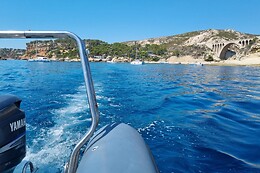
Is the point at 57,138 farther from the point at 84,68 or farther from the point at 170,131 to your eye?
the point at 84,68

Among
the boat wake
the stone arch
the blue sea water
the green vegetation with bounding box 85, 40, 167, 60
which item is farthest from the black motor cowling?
the stone arch

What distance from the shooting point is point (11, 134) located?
1.73m

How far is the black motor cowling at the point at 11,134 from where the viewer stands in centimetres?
163

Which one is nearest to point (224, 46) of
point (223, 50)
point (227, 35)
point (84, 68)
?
point (223, 50)

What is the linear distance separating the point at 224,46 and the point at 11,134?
Answer: 103 meters

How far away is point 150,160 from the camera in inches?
58.3

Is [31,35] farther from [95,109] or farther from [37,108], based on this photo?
[37,108]

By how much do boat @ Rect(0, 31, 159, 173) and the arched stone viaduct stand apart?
96611 millimetres

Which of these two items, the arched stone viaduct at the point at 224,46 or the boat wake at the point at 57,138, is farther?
the arched stone viaduct at the point at 224,46

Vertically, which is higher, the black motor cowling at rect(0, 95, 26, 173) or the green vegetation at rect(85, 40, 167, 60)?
the green vegetation at rect(85, 40, 167, 60)

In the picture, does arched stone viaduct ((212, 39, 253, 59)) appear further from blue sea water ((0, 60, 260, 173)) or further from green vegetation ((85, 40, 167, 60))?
blue sea water ((0, 60, 260, 173))

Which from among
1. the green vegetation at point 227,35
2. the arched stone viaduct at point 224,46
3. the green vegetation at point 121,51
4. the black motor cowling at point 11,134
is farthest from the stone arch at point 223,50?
the black motor cowling at point 11,134

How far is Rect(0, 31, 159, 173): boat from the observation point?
134cm

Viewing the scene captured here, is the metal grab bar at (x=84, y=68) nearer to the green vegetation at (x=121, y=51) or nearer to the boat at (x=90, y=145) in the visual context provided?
the boat at (x=90, y=145)
